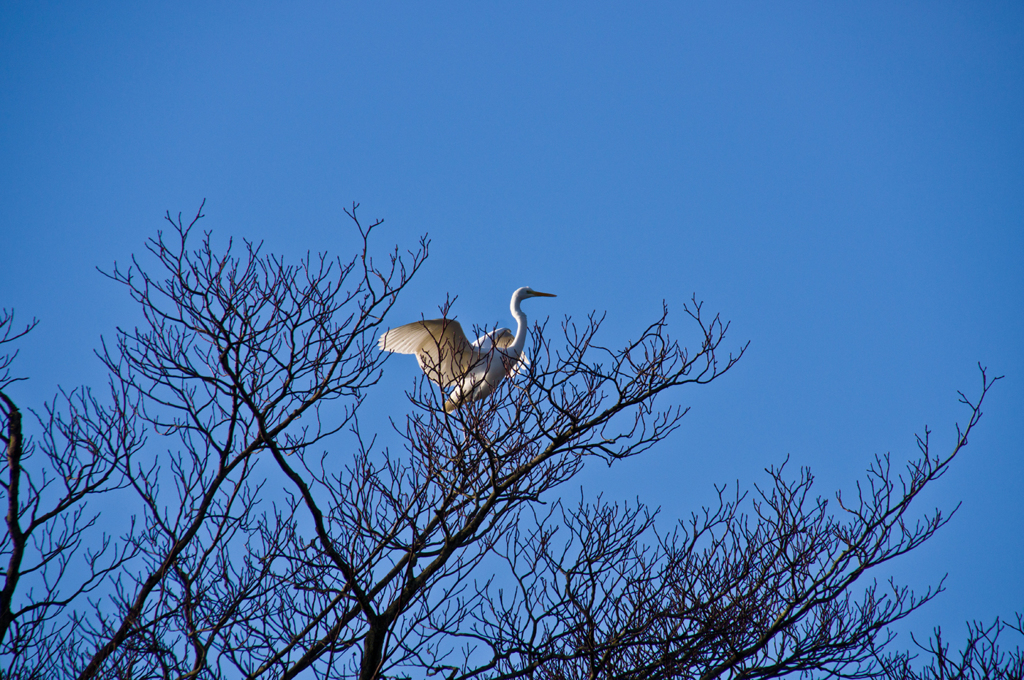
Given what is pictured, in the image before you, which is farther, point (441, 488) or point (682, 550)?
point (682, 550)

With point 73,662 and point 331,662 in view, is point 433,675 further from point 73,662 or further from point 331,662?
point 73,662

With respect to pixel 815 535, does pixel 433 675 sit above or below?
below

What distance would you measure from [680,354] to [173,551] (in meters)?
2.75

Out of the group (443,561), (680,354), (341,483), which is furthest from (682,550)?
(341,483)

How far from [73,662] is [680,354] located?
13.7 ft

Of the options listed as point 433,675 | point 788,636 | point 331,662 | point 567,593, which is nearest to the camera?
point 331,662

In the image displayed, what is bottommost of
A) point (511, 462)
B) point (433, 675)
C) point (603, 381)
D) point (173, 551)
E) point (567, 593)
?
point (433, 675)

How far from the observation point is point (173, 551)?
3789mm

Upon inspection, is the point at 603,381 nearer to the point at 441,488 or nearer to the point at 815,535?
the point at 441,488

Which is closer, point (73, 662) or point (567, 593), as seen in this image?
point (567, 593)

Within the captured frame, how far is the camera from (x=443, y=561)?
13.1 ft

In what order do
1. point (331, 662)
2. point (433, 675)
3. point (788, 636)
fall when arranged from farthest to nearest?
point (788, 636), point (433, 675), point (331, 662)

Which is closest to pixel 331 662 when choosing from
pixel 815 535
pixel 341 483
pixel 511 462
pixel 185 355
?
pixel 341 483

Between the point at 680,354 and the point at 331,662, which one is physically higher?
the point at 680,354
